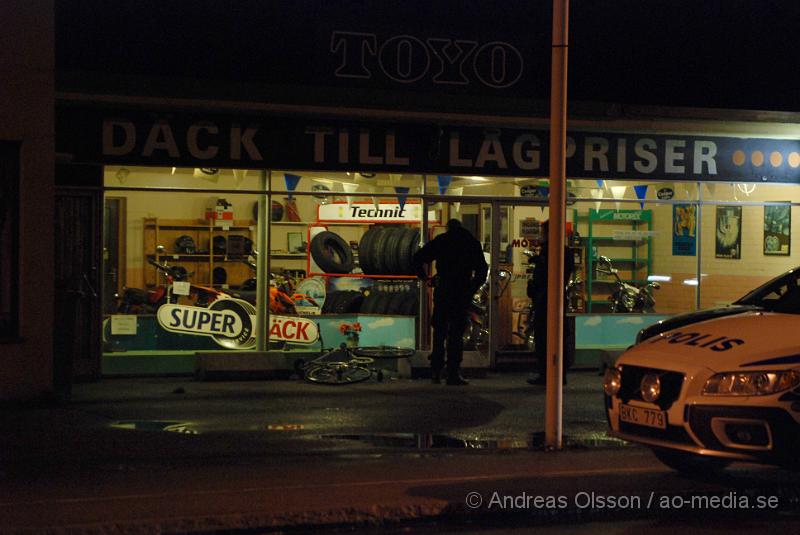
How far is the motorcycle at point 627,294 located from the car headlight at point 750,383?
8308 mm

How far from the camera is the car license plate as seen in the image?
7.35 metres

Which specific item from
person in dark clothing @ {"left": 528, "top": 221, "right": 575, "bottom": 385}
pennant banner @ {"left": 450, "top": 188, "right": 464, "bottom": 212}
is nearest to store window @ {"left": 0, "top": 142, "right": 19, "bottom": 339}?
pennant banner @ {"left": 450, "top": 188, "right": 464, "bottom": 212}

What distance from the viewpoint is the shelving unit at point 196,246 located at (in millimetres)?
13852

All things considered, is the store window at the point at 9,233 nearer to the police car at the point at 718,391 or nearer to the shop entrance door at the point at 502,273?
the shop entrance door at the point at 502,273

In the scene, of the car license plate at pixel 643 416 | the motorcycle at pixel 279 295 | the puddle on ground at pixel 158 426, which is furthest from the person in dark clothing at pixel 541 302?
the car license plate at pixel 643 416

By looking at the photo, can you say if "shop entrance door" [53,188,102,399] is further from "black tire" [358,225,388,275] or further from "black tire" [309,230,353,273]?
"black tire" [358,225,388,275]

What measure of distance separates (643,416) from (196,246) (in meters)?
7.79

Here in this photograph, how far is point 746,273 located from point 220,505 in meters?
10.8

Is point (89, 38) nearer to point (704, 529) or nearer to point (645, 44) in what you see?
point (645, 44)

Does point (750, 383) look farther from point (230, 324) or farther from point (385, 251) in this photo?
point (230, 324)

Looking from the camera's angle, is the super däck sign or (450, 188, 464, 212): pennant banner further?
(450, 188, 464, 212): pennant banner

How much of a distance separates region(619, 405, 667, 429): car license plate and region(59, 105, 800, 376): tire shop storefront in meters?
6.36

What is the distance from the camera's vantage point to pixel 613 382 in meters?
7.92

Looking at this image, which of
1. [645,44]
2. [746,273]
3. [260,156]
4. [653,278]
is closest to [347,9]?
[260,156]
